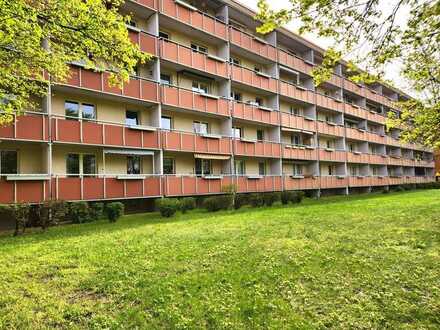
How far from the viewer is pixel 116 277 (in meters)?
6.27

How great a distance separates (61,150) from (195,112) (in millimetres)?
8923

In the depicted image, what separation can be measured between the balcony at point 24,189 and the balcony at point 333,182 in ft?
79.2

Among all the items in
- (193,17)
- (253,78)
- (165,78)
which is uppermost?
(193,17)

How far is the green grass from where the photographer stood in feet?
15.7

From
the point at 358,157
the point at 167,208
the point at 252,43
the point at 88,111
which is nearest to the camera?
the point at 167,208

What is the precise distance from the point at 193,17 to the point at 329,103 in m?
19.0

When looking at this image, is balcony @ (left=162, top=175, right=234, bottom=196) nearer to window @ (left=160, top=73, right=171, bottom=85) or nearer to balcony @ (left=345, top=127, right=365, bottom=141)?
window @ (left=160, top=73, right=171, bottom=85)

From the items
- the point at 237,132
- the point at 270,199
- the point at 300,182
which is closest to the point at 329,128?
the point at 300,182

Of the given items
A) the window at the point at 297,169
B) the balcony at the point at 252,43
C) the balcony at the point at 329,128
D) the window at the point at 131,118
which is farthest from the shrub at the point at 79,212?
the balcony at the point at 329,128

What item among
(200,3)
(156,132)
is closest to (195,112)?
(156,132)

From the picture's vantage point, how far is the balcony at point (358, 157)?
38.3 meters

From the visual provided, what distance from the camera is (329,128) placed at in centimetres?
3547

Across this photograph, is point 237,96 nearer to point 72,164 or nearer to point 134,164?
point 134,164

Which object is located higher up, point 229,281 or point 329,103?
point 329,103
